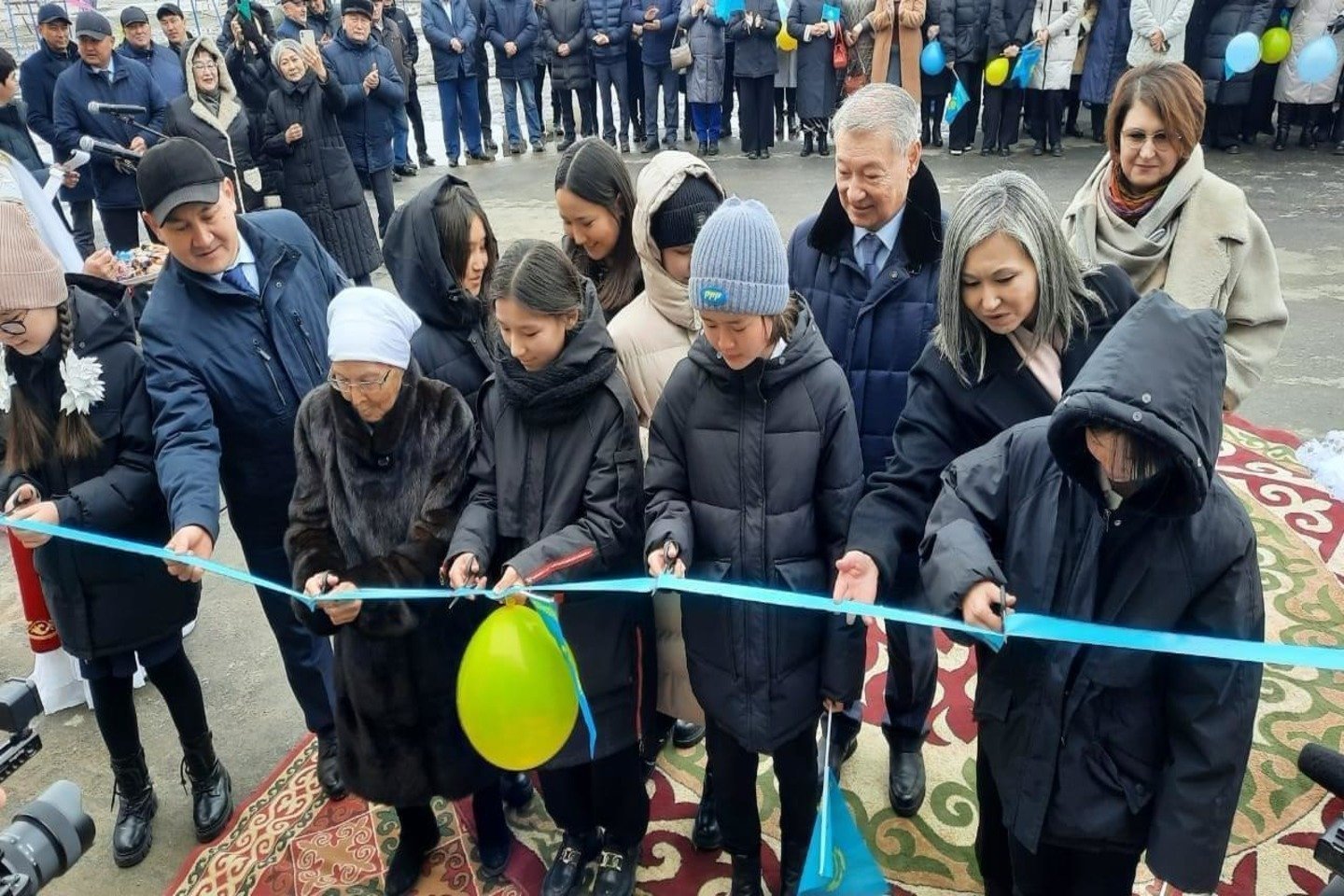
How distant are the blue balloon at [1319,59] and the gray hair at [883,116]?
28.2ft

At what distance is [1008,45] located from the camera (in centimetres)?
969

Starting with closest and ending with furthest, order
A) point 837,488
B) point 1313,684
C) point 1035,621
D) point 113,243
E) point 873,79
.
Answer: point 1035,621, point 837,488, point 1313,684, point 113,243, point 873,79

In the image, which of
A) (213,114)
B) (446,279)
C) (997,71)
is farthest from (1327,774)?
(997,71)

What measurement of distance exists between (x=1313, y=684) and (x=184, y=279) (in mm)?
4064

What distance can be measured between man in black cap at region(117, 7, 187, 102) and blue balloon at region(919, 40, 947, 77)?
23.4 feet

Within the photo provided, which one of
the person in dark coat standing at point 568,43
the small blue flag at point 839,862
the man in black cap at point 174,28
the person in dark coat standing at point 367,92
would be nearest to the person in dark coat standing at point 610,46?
the person in dark coat standing at point 568,43

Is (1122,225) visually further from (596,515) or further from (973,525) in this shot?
(596,515)

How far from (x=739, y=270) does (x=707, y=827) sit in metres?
1.79

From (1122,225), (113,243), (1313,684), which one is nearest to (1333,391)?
(1313,684)

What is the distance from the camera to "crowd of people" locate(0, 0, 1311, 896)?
6.11ft

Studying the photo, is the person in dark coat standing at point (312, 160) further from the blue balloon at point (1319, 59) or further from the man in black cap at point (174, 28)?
the blue balloon at point (1319, 59)

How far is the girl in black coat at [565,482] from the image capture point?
2357 mm

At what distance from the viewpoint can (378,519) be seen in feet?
8.39

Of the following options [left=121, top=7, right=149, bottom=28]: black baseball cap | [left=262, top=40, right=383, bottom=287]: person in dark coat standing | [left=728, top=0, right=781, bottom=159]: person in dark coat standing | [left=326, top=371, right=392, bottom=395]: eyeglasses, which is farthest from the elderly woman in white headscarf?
[left=728, top=0, right=781, bottom=159]: person in dark coat standing
